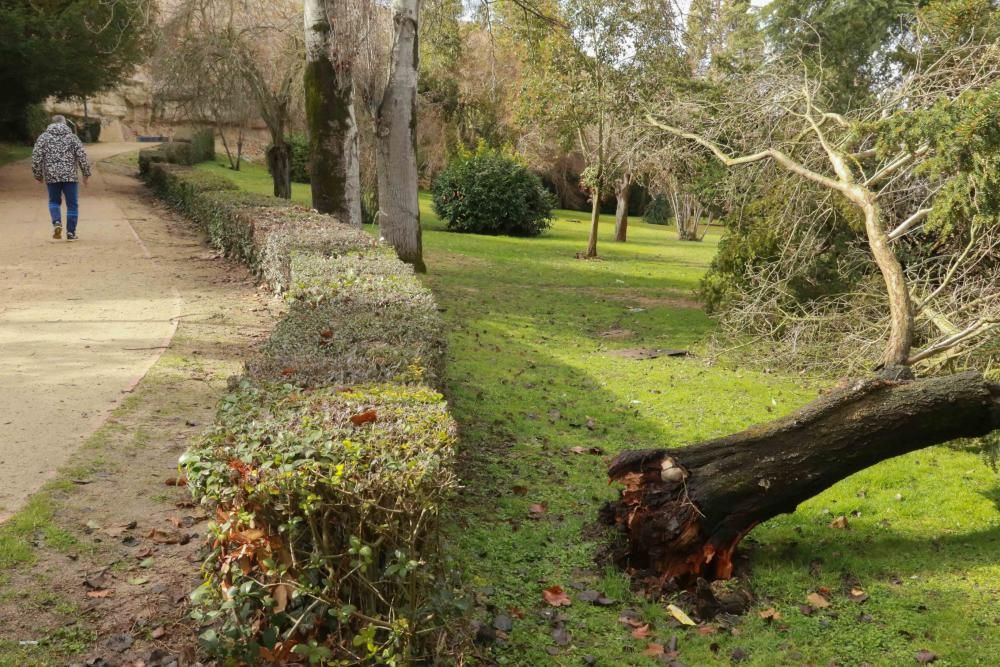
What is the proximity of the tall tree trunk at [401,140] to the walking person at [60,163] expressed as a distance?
4770mm

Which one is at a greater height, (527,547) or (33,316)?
(33,316)

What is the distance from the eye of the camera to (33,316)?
9.20 m

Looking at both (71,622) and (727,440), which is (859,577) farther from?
(71,622)

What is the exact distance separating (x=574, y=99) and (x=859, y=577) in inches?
606

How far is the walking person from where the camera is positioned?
1398cm

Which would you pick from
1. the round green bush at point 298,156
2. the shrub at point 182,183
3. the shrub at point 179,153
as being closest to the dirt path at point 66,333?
→ the shrub at point 182,183

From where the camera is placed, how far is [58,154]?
14.0m

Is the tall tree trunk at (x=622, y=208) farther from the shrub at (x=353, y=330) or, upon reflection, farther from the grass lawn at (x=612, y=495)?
the shrub at (x=353, y=330)

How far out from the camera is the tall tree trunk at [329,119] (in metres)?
12.6

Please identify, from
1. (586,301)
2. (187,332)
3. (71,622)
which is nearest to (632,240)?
(586,301)

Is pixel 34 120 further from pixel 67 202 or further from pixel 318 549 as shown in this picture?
pixel 318 549

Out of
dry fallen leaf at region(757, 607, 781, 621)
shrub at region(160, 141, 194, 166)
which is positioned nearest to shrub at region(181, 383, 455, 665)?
dry fallen leaf at region(757, 607, 781, 621)

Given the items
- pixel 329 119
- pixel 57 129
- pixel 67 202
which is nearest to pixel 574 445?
pixel 329 119

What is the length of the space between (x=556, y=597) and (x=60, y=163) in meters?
12.4
